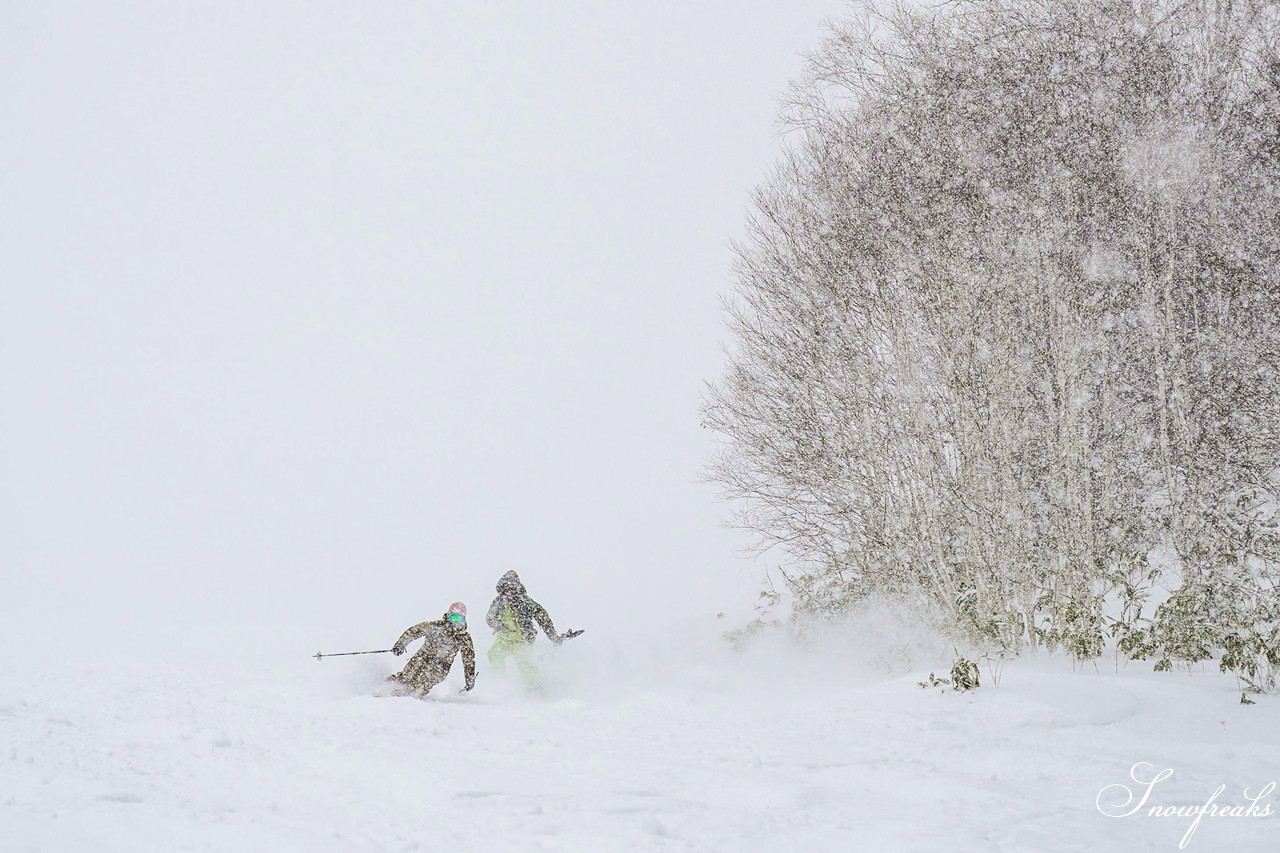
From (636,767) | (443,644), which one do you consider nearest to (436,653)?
(443,644)

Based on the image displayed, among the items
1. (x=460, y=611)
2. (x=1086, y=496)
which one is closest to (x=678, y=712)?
(x=460, y=611)

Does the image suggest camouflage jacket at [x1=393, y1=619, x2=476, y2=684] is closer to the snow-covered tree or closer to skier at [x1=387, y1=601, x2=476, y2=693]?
skier at [x1=387, y1=601, x2=476, y2=693]

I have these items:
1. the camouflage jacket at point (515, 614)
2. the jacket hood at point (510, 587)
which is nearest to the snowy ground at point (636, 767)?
the camouflage jacket at point (515, 614)

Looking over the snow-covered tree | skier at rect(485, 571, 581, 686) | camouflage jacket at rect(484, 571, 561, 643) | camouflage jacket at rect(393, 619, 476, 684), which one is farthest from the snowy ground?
camouflage jacket at rect(484, 571, 561, 643)

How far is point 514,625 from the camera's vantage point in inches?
446

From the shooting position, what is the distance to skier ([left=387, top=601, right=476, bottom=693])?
33.3ft

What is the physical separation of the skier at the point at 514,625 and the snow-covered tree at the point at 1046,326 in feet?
11.7

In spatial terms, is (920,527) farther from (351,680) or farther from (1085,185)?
Result: (351,680)

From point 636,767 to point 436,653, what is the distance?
530 centimetres

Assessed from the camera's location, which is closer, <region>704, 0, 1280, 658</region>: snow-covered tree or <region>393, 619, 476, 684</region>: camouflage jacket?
<region>704, 0, 1280, 658</region>: snow-covered tree

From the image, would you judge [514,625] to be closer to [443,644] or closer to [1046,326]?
[443,644]

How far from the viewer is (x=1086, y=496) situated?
9.45m

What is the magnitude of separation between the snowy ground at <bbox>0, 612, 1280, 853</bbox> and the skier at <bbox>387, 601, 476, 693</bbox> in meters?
0.88

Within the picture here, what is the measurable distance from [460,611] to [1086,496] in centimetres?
765
